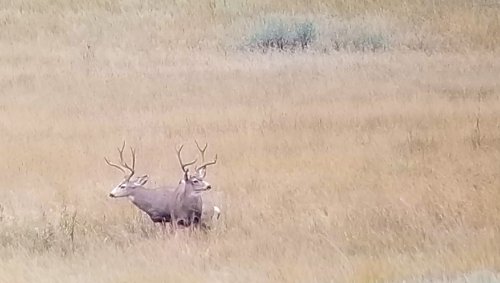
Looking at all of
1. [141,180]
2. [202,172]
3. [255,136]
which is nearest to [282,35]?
[255,136]

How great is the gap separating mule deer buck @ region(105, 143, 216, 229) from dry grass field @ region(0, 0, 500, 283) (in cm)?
3

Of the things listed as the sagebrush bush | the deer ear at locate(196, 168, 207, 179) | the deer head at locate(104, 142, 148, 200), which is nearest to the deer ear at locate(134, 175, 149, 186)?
the deer head at locate(104, 142, 148, 200)

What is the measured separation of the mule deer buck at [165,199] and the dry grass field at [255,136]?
3cm

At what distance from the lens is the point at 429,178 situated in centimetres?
253

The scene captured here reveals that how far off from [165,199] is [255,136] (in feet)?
0.94

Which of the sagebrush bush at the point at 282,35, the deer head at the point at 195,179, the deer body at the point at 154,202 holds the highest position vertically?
the sagebrush bush at the point at 282,35

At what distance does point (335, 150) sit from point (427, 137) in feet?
0.75

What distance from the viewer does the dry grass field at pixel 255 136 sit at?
241 centimetres

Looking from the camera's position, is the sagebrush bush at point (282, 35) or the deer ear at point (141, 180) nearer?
the deer ear at point (141, 180)

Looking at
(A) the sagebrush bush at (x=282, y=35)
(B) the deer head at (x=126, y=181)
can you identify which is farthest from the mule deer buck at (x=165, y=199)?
(A) the sagebrush bush at (x=282, y=35)

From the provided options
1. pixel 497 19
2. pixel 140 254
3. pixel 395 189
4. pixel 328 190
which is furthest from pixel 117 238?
pixel 497 19

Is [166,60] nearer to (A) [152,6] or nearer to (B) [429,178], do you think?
(A) [152,6]

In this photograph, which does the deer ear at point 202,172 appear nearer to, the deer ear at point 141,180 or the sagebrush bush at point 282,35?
the deer ear at point 141,180

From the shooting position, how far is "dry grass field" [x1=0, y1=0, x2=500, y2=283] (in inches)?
94.9
